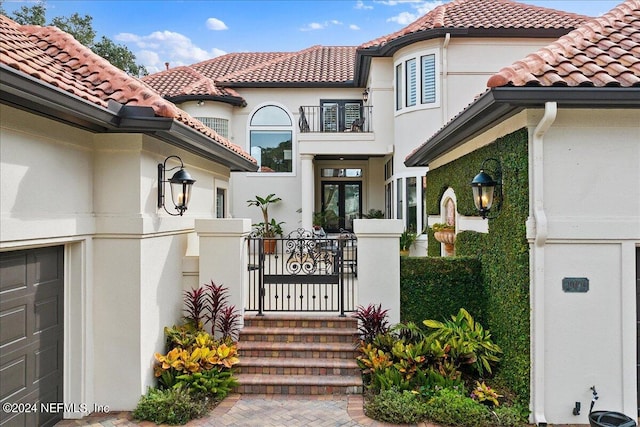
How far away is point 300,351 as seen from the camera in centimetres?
636

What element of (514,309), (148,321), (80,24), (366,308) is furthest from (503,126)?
(80,24)

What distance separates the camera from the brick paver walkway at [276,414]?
4.95m

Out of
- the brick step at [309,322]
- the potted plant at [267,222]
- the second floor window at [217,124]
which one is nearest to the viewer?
the brick step at [309,322]

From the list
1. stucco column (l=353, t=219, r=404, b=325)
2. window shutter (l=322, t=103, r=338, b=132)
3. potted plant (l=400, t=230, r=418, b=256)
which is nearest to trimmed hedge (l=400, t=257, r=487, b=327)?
stucco column (l=353, t=219, r=404, b=325)

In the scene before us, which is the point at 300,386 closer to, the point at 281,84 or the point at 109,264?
the point at 109,264

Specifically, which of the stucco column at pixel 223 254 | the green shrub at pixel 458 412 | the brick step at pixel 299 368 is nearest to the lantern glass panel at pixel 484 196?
the green shrub at pixel 458 412

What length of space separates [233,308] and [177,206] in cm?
191

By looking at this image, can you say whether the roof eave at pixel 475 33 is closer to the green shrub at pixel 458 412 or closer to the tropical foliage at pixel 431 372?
the tropical foliage at pixel 431 372

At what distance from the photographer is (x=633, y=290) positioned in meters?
4.80

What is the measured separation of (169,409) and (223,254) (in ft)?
7.96

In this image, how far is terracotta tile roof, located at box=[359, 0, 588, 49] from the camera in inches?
486

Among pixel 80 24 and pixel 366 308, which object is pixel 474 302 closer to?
pixel 366 308

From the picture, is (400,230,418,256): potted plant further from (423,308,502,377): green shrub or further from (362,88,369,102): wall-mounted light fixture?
(362,88,369,102): wall-mounted light fixture

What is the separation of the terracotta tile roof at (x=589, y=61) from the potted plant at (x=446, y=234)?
169 inches
